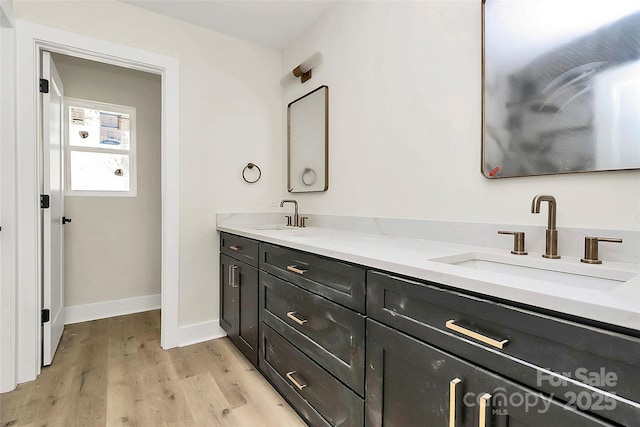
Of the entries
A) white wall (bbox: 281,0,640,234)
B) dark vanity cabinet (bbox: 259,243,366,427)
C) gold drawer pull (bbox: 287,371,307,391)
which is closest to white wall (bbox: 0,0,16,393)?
dark vanity cabinet (bbox: 259,243,366,427)

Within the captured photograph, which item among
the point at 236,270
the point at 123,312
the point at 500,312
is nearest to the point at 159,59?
the point at 236,270

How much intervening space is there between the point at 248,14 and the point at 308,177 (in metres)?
1.26

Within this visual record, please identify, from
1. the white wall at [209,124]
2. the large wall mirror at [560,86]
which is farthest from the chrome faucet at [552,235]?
the white wall at [209,124]

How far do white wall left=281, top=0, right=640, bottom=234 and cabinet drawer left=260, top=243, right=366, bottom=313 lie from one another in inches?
25.6

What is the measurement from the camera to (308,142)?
2.49 meters

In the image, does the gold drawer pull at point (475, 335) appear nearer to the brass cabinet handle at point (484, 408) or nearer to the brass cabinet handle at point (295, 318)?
the brass cabinet handle at point (484, 408)

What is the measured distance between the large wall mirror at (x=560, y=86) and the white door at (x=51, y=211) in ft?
8.26

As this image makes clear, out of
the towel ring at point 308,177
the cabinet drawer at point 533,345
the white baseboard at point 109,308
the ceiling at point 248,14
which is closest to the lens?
the cabinet drawer at point 533,345

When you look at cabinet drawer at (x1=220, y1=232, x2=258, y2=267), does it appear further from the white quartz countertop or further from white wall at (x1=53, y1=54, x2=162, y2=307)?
white wall at (x1=53, y1=54, x2=162, y2=307)

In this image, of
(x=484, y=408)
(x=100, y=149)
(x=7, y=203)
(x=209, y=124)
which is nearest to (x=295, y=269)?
(x=484, y=408)

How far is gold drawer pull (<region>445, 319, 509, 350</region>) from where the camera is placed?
0.71 m

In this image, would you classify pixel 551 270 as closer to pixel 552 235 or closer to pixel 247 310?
pixel 552 235

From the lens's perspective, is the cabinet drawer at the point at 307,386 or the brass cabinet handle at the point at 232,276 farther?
the brass cabinet handle at the point at 232,276

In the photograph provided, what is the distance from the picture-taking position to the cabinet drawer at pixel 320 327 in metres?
1.13
